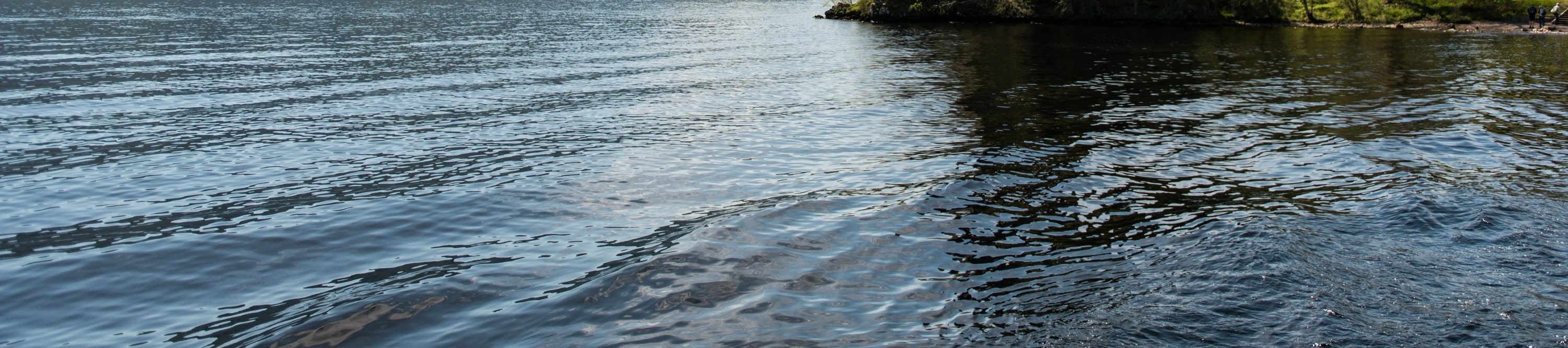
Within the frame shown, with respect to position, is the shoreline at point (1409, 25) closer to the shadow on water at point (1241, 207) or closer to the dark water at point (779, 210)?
the shadow on water at point (1241, 207)

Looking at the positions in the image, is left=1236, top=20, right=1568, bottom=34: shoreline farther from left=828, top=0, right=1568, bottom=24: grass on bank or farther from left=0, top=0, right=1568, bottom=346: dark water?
left=0, top=0, right=1568, bottom=346: dark water

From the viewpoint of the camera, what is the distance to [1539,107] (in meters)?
35.2

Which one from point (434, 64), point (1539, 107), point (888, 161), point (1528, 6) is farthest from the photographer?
point (1528, 6)

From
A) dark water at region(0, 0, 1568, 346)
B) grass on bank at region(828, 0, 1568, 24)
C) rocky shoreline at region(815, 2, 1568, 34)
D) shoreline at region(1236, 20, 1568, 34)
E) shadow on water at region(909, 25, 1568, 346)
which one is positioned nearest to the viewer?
shadow on water at region(909, 25, 1568, 346)

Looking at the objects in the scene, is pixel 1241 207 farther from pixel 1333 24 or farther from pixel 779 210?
pixel 1333 24

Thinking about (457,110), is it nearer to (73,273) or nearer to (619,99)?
(619,99)

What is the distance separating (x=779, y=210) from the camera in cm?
1984

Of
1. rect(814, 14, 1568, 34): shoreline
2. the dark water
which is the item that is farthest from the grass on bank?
the dark water

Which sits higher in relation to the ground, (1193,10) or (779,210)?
(1193,10)

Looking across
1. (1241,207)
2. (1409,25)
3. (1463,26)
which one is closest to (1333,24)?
(1409,25)

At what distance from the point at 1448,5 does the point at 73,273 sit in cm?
10143

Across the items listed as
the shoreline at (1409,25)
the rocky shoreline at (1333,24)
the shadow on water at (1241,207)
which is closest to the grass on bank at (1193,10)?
the rocky shoreline at (1333,24)

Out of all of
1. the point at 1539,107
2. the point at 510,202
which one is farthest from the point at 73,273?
the point at 1539,107

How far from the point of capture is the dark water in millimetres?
13109
